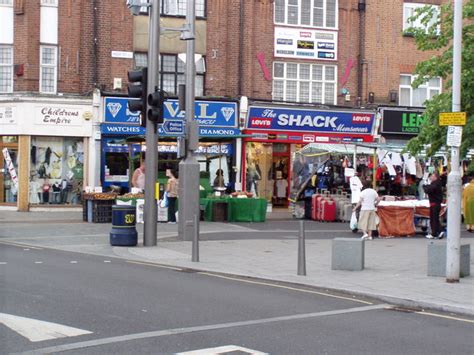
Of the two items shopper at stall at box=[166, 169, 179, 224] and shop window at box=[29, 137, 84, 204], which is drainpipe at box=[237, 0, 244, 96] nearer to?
shop window at box=[29, 137, 84, 204]

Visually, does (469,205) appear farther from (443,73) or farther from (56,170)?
(56,170)

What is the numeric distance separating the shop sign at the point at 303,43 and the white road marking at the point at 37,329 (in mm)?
23519

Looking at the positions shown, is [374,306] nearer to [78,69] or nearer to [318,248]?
[318,248]

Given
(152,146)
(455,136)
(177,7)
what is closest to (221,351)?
(455,136)

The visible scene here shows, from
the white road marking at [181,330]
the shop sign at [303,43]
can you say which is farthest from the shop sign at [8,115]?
the white road marking at [181,330]

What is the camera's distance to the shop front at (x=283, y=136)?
3000cm

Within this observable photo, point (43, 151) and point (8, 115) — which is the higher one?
point (8, 115)

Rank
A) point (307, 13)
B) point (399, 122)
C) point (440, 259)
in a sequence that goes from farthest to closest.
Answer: point (399, 122) → point (307, 13) → point (440, 259)

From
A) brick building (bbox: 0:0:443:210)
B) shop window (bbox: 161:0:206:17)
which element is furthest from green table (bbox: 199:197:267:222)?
shop window (bbox: 161:0:206:17)

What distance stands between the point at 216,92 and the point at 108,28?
4.86m

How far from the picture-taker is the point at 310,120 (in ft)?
101

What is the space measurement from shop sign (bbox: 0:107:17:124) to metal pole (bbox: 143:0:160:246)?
473 inches

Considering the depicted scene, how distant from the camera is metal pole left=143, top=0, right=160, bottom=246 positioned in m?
17.2

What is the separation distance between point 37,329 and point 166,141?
71.4 ft
